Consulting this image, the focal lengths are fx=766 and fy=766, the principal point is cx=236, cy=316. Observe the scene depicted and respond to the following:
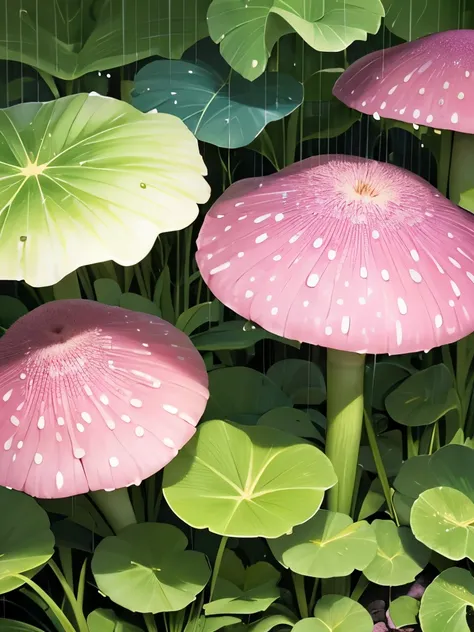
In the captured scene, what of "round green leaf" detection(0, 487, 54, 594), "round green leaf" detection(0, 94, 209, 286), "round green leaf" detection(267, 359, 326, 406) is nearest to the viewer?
"round green leaf" detection(0, 94, 209, 286)

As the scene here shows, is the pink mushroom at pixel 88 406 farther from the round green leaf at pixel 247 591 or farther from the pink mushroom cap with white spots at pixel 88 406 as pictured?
the round green leaf at pixel 247 591

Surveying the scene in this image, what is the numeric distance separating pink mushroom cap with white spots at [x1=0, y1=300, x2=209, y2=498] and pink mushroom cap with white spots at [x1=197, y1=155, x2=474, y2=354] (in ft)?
0.37

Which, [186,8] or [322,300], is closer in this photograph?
[322,300]

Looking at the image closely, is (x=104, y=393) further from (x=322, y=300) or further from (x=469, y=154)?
(x=469, y=154)

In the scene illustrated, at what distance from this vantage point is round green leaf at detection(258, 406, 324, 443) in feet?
3.35

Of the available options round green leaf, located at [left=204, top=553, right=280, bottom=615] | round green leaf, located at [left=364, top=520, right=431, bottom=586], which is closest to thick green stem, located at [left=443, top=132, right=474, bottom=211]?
round green leaf, located at [left=364, top=520, right=431, bottom=586]

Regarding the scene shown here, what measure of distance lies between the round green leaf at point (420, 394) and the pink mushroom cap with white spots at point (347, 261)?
0.25 meters

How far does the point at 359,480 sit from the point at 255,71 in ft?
1.87

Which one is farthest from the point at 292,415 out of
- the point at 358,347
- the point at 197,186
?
the point at 197,186

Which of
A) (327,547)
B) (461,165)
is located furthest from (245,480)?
(461,165)

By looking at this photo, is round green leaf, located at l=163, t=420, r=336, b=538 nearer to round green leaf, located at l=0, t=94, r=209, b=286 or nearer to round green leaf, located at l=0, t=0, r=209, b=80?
round green leaf, located at l=0, t=94, r=209, b=286

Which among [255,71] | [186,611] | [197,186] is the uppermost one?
[255,71]

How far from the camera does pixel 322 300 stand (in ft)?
2.62

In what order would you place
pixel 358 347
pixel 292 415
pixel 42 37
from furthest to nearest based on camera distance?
pixel 292 415 < pixel 42 37 < pixel 358 347
